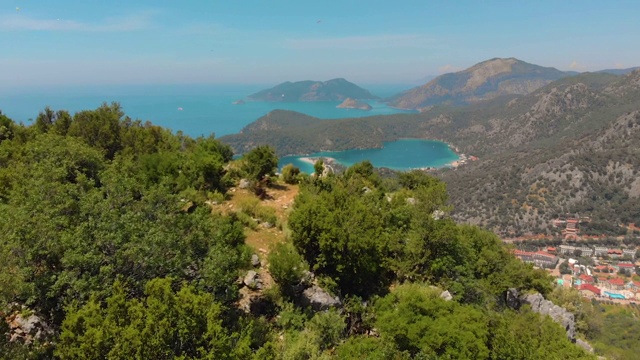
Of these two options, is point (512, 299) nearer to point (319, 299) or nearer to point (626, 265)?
point (319, 299)

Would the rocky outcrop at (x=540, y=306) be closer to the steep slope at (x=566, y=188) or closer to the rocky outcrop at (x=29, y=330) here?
the rocky outcrop at (x=29, y=330)

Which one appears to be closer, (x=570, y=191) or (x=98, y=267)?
(x=98, y=267)

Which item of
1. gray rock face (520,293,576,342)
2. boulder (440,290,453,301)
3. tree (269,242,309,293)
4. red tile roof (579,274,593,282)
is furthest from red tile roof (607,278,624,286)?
tree (269,242,309,293)

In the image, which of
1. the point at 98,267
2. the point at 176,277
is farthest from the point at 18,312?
the point at 176,277

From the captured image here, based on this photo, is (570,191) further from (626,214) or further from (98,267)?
(98,267)

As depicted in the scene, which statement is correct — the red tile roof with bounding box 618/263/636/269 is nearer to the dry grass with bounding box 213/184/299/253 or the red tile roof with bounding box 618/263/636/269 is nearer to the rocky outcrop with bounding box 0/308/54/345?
the dry grass with bounding box 213/184/299/253
